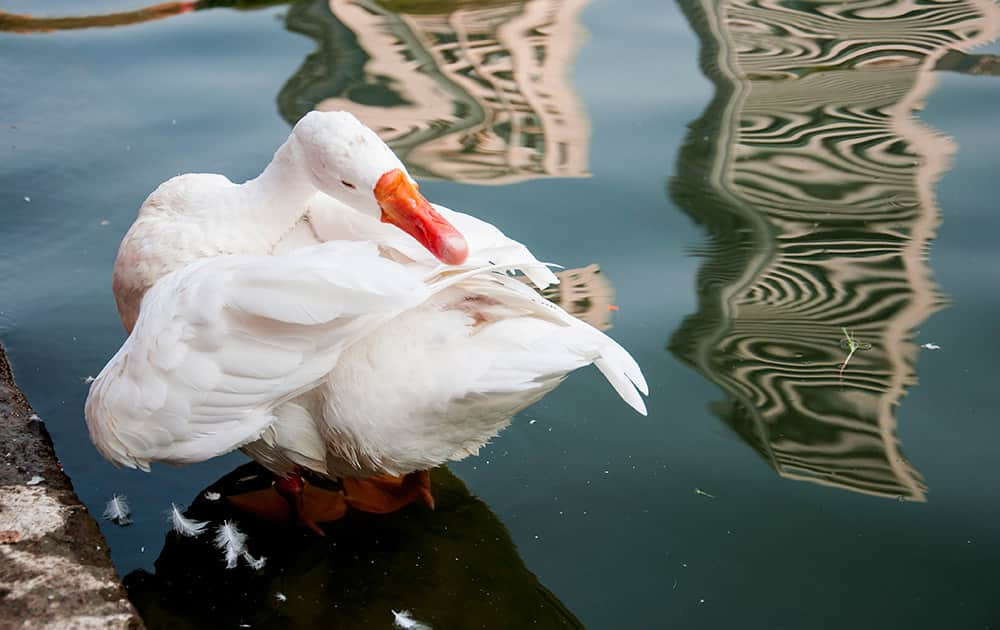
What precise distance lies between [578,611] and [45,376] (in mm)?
1763

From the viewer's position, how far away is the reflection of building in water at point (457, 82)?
4.13 metres

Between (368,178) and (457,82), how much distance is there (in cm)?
232

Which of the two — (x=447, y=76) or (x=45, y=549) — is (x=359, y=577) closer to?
(x=45, y=549)

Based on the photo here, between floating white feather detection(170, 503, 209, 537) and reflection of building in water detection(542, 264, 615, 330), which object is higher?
reflection of building in water detection(542, 264, 615, 330)

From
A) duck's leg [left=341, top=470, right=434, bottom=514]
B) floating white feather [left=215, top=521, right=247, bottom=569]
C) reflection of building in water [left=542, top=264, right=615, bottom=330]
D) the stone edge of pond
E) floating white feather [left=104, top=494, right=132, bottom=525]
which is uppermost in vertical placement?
reflection of building in water [left=542, top=264, right=615, bottom=330]

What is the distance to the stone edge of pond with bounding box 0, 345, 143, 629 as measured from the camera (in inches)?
79.0

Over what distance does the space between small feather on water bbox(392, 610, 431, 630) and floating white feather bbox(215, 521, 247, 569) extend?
17.3 inches

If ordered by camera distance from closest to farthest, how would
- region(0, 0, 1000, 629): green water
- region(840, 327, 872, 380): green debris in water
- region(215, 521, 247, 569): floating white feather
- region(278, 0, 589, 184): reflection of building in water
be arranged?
region(0, 0, 1000, 629): green water < region(215, 521, 247, 569): floating white feather < region(840, 327, 872, 380): green debris in water < region(278, 0, 589, 184): reflection of building in water

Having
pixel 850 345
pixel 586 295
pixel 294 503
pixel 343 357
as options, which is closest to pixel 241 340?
pixel 343 357

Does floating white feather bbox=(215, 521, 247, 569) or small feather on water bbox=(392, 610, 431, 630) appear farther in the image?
floating white feather bbox=(215, 521, 247, 569)

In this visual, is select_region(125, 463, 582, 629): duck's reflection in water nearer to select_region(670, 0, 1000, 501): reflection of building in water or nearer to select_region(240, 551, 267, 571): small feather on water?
select_region(240, 551, 267, 571): small feather on water

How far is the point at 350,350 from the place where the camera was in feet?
7.50

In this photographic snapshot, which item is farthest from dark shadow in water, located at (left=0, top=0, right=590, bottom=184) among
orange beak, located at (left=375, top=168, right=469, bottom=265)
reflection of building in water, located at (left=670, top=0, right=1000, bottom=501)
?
orange beak, located at (left=375, top=168, right=469, bottom=265)

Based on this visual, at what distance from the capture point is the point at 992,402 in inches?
108
